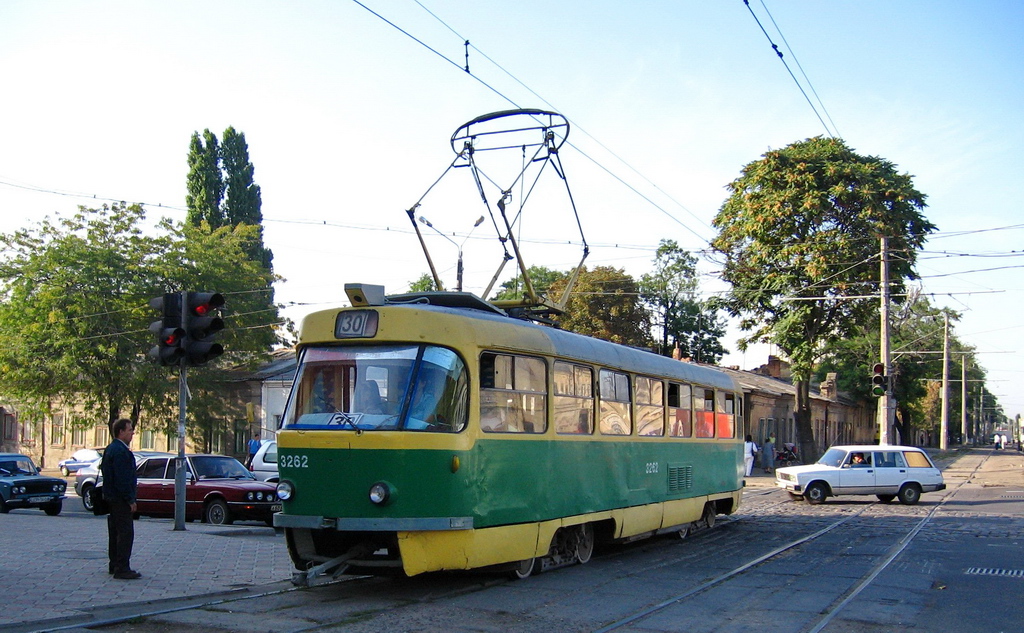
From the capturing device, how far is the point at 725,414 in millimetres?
18219

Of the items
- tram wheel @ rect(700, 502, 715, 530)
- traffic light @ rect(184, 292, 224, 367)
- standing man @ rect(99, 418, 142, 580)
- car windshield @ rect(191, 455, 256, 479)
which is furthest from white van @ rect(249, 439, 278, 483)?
standing man @ rect(99, 418, 142, 580)

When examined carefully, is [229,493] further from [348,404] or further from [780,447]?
[780,447]

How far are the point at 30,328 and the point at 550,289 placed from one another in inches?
1099

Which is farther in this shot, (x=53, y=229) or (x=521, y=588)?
(x=53, y=229)

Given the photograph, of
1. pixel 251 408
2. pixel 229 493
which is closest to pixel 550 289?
pixel 251 408

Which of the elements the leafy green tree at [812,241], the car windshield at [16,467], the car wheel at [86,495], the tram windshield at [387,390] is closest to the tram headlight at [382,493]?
the tram windshield at [387,390]

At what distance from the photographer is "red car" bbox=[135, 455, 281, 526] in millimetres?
18156

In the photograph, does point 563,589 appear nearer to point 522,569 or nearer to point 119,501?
point 522,569

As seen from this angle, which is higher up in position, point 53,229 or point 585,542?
point 53,229

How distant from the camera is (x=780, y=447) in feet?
178

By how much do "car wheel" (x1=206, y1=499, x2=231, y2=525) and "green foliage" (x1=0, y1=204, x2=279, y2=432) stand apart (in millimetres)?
20617

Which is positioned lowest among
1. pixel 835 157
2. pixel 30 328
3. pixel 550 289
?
pixel 30 328

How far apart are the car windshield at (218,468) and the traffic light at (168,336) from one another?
18.7ft

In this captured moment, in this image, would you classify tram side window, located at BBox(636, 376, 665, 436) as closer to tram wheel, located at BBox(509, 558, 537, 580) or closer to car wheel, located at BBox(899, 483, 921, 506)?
tram wheel, located at BBox(509, 558, 537, 580)
